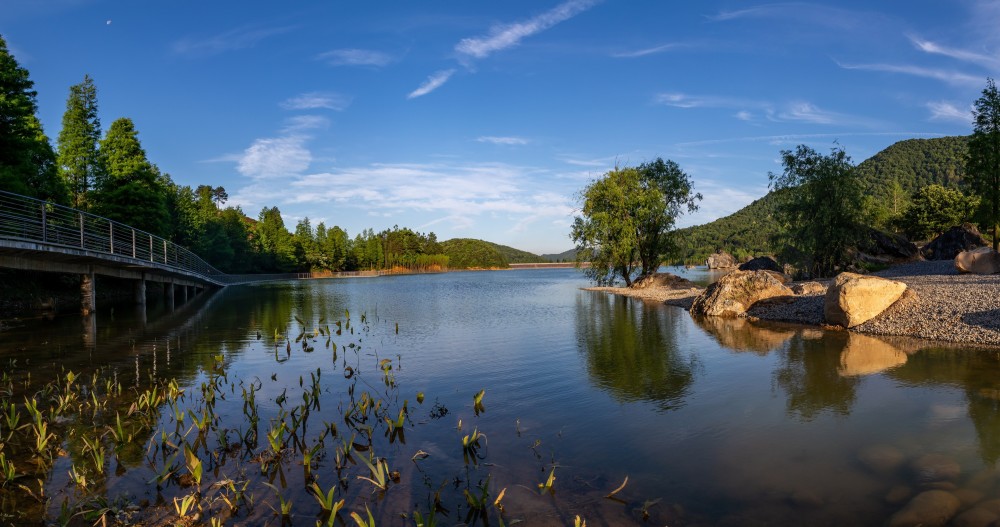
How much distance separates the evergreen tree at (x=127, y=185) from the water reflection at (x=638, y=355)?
134ft

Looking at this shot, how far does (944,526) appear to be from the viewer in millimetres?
5930

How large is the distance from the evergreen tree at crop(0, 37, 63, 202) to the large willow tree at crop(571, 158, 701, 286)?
39.9 m

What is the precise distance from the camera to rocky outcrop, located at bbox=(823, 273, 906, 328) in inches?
782

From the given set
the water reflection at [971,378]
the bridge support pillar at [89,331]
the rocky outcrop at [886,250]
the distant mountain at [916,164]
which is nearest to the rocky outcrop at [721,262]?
the distant mountain at [916,164]

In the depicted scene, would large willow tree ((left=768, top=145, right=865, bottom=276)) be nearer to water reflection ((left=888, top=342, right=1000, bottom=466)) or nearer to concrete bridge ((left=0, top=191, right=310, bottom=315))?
water reflection ((left=888, top=342, right=1000, bottom=466))

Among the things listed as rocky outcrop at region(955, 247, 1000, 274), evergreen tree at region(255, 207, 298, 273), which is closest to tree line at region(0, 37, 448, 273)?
evergreen tree at region(255, 207, 298, 273)

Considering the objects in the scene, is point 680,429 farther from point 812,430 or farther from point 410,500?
point 410,500

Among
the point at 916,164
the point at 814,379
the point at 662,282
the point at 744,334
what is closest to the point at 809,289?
the point at 744,334

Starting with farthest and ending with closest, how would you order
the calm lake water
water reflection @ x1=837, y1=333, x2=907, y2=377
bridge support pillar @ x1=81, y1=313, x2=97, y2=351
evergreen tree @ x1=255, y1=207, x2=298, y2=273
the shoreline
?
evergreen tree @ x1=255, y1=207, x2=298, y2=273
bridge support pillar @ x1=81, y1=313, x2=97, y2=351
the shoreline
water reflection @ x1=837, y1=333, x2=907, y2=377
the calm lake water

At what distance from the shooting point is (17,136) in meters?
32.1

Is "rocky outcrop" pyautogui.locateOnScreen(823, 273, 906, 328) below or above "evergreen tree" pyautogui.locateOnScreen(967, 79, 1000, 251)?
below

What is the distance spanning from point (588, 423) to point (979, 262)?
28.8m

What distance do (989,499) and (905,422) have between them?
328 cm

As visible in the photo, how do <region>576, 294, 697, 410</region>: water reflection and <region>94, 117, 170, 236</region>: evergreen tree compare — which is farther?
<region>94, 117, 170, 236</region>: evergreen tree
